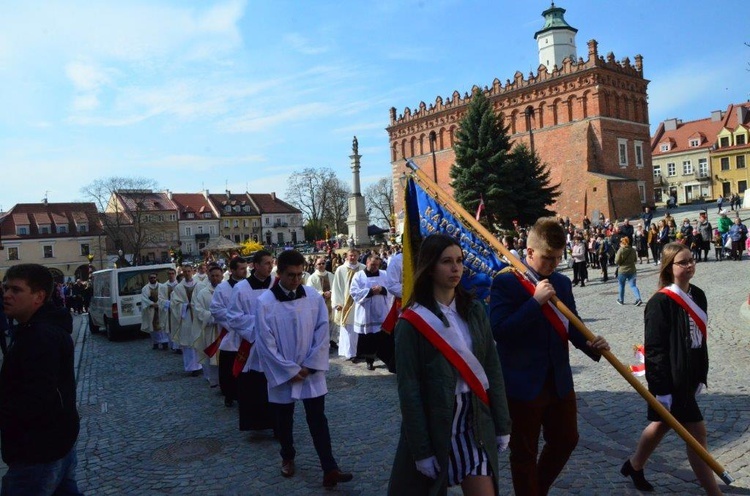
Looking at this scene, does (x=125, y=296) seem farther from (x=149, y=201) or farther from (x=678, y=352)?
(x=149, y=201)

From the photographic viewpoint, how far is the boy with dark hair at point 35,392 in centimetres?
320

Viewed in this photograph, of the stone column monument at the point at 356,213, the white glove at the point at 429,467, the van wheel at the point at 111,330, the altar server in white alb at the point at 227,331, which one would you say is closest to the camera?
the white glove at the point at 429,467

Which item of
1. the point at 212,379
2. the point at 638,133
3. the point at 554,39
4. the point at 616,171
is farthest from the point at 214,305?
the point at 554,39

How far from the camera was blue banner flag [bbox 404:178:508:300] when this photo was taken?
251 inches

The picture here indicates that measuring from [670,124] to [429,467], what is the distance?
3344 inches

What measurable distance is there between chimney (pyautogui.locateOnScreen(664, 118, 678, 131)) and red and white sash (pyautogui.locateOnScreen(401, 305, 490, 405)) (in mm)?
84213

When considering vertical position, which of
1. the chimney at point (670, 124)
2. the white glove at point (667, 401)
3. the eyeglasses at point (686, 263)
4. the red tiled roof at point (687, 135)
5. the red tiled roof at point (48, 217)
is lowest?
the white glove at point (667, 401)

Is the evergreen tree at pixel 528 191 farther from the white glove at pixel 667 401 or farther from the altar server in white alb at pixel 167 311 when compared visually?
the white glove at pixel 667 401

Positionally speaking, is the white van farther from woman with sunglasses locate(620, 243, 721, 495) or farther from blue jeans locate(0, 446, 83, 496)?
woman with sunglasses locate(620, 243, 721, 495)

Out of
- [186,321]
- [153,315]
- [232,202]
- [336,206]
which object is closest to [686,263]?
[186,321]

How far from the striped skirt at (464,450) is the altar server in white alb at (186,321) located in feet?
24.4

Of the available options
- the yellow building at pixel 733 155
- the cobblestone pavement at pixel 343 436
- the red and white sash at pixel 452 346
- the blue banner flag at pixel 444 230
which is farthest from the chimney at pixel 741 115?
the red and white sash at pixel 452 346

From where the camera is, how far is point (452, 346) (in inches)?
121

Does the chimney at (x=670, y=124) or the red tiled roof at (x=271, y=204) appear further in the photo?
the red tiled roof at (x=271, y=204)
